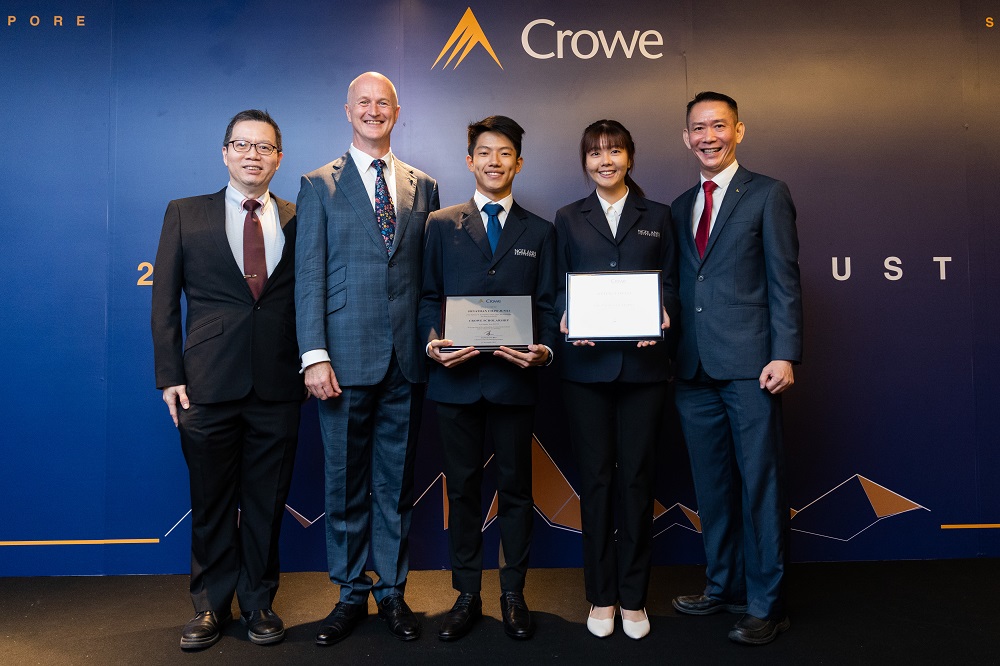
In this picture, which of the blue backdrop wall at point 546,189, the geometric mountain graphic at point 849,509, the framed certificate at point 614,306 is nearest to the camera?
the framed certificate at point 614,306

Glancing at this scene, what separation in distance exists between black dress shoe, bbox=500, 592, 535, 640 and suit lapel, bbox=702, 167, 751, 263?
4.85 feet

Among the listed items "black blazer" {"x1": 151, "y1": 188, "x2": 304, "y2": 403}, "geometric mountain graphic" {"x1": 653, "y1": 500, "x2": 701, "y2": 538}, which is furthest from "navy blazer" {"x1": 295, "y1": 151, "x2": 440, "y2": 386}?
"geometric mountain graphic" {"x1": 653, "y1": 500, "x2": 701, "y2": 538}

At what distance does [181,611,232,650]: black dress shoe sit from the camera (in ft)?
7.75

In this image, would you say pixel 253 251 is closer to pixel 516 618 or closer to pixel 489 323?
pixel 489 323

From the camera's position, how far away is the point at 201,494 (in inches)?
96.9

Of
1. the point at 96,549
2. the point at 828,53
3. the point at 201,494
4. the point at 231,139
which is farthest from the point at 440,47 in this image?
the point at 96,549

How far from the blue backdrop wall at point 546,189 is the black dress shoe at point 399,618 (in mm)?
770

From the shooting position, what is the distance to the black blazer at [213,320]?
7.94 feet

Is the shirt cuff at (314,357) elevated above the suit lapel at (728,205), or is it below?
below

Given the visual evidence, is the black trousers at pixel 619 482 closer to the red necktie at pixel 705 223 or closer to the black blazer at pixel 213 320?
the red necktie at pixel 705 223

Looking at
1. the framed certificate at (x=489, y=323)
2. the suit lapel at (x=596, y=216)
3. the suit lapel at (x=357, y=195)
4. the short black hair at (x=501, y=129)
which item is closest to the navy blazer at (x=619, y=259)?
the suit lapel at (x=596, y=216)

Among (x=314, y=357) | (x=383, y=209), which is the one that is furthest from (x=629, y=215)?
(x=314, y=357)

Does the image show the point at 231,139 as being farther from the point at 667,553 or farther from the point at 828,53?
the point at 828,53

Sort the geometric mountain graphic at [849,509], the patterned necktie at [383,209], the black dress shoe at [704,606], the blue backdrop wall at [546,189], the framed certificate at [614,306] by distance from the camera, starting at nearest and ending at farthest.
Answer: the framed certificate at [614,306]
the patterned necktie at [383,209]
the black dress shoe at [704,606]
the blue backdrop wall at [546,189]
the geometric mountain graphic at [849,509]
